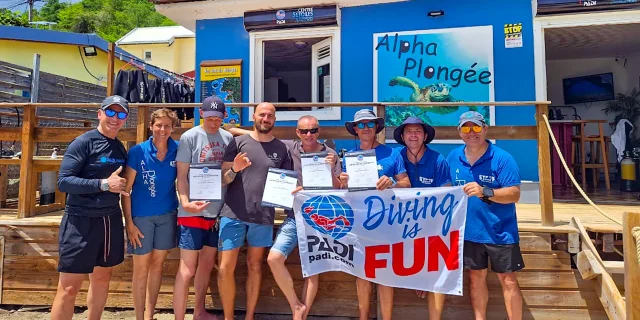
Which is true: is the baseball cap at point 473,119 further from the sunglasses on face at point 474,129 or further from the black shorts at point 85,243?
the black shorts at point 85,243

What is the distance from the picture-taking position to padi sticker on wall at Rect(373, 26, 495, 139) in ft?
18.7

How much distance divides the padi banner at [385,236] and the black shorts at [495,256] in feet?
0.30

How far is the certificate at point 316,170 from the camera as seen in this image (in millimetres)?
3090

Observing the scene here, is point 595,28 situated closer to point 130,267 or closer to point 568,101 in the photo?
point 568,101

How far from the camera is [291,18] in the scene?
6180 mm

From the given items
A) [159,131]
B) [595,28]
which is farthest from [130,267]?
[595,28]

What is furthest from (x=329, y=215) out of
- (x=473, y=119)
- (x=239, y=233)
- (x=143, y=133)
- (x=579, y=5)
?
(x=579, y=5)

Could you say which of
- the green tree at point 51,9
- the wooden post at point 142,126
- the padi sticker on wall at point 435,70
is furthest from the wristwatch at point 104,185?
the green tree at point 51,9

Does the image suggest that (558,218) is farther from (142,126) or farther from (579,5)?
(142,126)

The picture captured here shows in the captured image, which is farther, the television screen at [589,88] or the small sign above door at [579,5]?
the television screen at [589,88]

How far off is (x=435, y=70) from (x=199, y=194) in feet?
13.7

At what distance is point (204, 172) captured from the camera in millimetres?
3080

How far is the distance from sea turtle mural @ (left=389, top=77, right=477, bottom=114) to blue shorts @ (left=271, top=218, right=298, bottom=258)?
11.1ft

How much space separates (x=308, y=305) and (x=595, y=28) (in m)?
6.03
